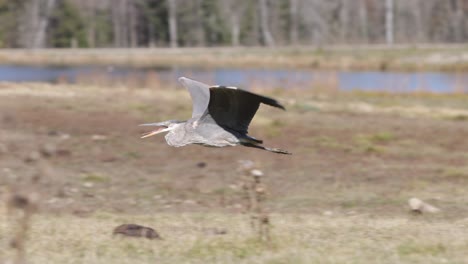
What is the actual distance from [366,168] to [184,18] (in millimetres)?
46186

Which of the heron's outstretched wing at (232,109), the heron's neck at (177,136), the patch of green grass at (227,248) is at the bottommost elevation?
the patch of green grass at (227,248)

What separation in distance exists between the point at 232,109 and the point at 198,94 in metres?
0.37

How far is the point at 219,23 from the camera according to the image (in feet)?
189

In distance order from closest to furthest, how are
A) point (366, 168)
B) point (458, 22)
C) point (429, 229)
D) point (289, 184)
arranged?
point (429, 229) < point (289, 184) < point (366, 168) < point (458, 22)

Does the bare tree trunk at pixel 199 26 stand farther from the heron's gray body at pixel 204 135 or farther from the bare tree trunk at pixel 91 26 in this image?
the heron's gray body at pixel 204 135

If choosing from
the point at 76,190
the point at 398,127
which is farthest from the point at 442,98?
the point at 76,190

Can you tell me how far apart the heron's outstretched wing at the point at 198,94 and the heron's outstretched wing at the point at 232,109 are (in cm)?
14

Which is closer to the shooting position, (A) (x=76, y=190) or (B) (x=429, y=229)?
(B) (x=429, y=229)

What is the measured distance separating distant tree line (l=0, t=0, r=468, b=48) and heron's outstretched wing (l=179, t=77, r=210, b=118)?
46.9 m

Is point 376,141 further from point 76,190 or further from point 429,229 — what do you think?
point 429,229

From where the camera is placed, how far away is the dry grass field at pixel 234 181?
6438 millimetres

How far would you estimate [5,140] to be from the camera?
13148 millimetres

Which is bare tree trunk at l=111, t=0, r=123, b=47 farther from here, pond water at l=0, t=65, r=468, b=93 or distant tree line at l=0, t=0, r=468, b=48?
pond water at l=0, t=65, r=468, b=93

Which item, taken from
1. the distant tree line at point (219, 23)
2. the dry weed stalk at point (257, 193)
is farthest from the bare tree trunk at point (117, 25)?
the dry weed stalk at point (257, 193)
